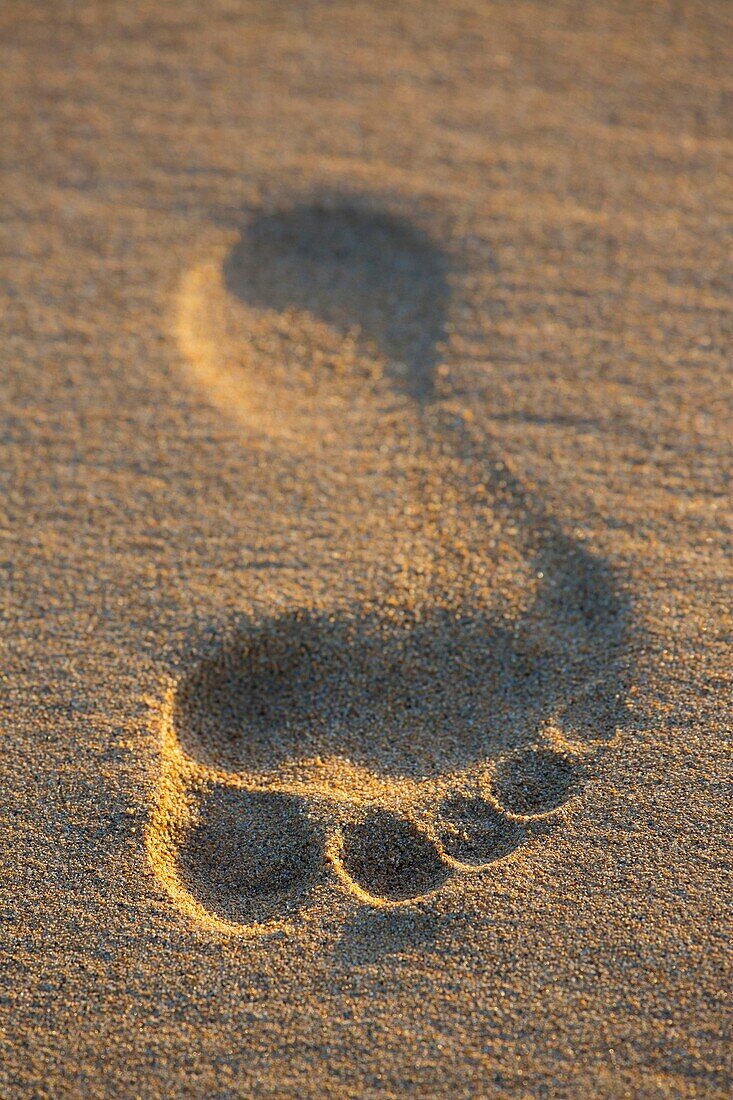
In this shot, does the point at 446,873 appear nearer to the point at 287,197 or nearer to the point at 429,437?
the point at 429,437

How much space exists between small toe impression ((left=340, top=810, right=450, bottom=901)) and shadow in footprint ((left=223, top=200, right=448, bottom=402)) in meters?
0.87

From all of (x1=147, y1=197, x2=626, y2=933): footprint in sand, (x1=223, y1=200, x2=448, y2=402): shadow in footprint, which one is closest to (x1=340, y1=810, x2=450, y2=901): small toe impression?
(x1=147, y1=197, x2=626, y2=933): footprint in sand

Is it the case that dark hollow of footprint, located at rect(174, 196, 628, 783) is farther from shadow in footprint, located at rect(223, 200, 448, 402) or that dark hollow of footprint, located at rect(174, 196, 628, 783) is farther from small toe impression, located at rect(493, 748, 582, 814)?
shadow in footprint, located at rect(223, 200, 448, 402)

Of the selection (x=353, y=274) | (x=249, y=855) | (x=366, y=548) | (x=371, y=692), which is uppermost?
(x=353, y=274)

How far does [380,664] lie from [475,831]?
0.97ft

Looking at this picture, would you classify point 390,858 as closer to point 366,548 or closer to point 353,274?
point 366,548

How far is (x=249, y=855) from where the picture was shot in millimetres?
1402

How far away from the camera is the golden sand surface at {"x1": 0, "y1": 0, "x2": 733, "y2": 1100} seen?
128cm

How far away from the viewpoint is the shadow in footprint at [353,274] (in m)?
2.03

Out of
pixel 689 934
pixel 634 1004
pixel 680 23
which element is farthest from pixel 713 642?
pixel 680 23

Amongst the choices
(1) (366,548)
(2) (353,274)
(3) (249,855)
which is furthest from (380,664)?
(2) (353,274)

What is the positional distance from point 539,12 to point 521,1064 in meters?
2.32

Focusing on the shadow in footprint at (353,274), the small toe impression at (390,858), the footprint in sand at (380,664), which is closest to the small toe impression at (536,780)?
the footprint in sand at (380,664)

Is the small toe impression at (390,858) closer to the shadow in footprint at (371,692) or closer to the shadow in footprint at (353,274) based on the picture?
the shadow in footprint at (371,692)
